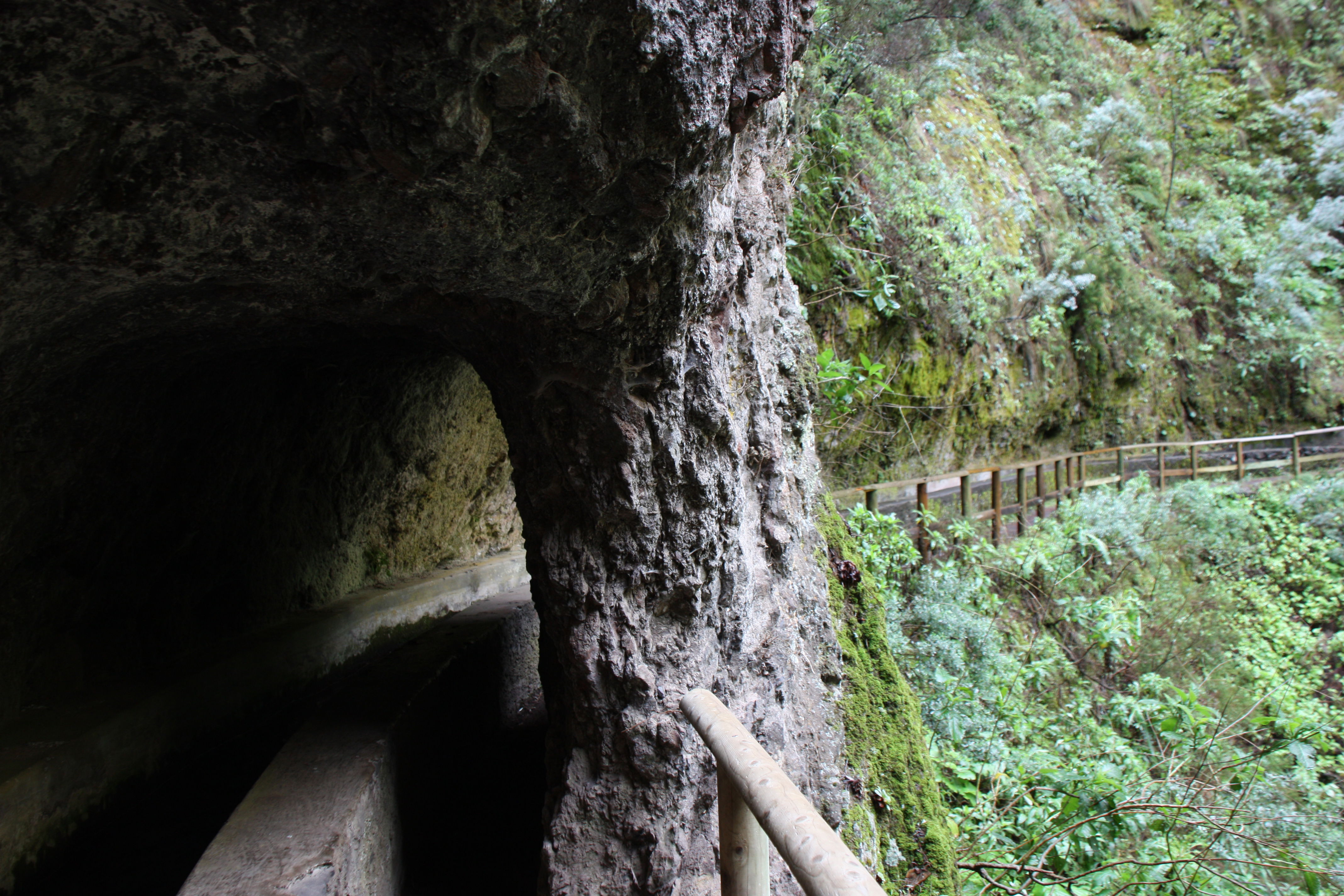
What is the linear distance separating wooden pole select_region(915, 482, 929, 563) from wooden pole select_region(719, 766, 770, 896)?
5135mm

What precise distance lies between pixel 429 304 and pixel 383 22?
1.14m

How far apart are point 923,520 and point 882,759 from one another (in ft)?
11.4

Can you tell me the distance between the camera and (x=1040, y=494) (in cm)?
949

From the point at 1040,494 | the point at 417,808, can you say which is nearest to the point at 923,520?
the point at 1040,494

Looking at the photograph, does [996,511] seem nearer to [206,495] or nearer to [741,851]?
[741,851]

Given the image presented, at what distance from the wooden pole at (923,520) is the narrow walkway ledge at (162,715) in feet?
13.4

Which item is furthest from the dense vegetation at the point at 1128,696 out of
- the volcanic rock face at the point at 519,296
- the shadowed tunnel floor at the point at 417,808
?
the shadowed tunnel floor at the point at 417,808

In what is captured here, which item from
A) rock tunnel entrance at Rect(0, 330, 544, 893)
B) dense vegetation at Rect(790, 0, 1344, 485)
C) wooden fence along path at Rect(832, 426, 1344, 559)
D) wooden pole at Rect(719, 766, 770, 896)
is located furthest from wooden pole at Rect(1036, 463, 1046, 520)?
wooden pole at Rect(719, 766, 770, 896)

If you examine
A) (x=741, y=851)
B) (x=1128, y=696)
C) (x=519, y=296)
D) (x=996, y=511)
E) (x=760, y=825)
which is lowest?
(x=1128, y=696)

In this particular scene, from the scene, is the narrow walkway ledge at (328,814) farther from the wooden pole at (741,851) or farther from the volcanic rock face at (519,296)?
the wooden pole at (741,851)

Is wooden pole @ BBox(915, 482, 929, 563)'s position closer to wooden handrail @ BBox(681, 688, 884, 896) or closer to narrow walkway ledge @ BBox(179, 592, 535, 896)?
narrow walkway ledge @ BBox(179, 592, 535, 896)

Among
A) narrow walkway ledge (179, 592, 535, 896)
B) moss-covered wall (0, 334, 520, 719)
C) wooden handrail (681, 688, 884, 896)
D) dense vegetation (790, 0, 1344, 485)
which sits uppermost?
dense vegetation (790, 0, 1344, 485)

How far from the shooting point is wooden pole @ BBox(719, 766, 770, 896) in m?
1.73

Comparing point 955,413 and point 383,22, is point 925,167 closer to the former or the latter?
point 955,413
